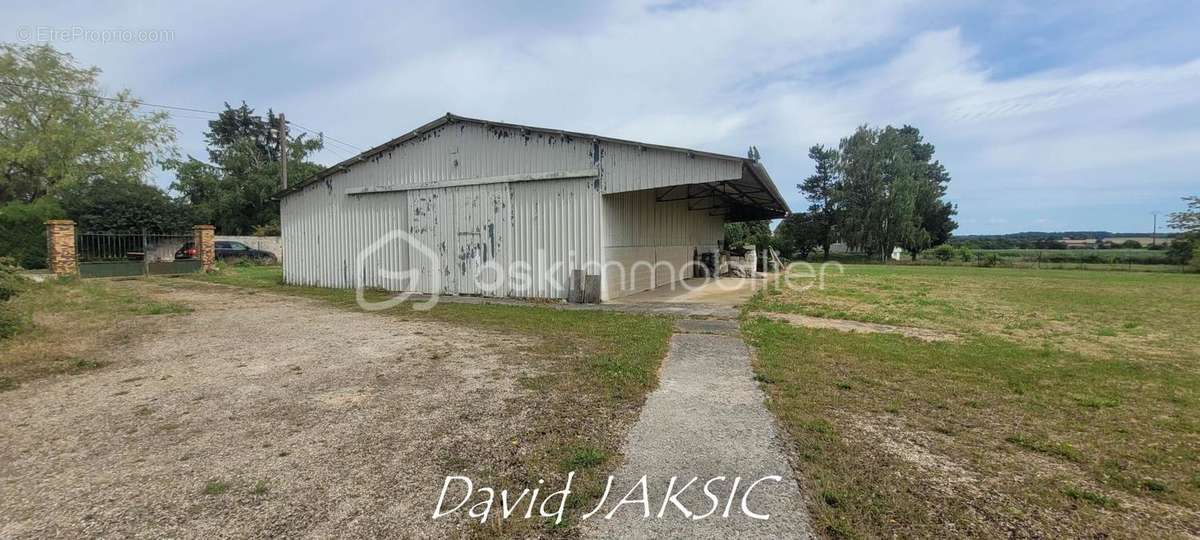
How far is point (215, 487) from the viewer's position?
2.67 meters

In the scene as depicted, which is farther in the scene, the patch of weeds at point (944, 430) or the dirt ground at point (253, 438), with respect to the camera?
the patch of weeds at point (944, 430)

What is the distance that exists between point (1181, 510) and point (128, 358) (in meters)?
8.98

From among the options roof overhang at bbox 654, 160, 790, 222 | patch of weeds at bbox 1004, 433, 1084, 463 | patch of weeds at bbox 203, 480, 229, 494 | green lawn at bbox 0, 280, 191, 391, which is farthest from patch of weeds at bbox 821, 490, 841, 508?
roof overhang at bbox 654, 160, 790, 222

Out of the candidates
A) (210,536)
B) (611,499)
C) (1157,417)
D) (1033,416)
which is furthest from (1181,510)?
(210,536)

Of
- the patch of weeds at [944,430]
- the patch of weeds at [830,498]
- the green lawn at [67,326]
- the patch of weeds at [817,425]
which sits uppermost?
the green lawn at [67,326]

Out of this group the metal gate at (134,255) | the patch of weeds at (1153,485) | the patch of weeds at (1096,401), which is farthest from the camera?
the metal gate at (134,255)

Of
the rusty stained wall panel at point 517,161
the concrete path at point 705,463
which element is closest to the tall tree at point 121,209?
the rusty stained wall panel at point 517,161

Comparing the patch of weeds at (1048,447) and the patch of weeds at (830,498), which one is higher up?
the patch of weeds at (830,498)

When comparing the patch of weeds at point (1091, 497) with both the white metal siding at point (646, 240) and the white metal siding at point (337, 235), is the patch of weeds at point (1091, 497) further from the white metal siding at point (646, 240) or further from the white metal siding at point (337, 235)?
the white metal siding at point (337, 235)

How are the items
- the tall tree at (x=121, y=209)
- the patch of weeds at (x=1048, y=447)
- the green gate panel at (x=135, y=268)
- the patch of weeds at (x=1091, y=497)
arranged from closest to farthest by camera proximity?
the patch of weeds at (x=1091, y=497), the patch of weeds at (x=1048, y=447), the green gate panel at (x=135, y=268), the tall tree at (x=121, y=209)

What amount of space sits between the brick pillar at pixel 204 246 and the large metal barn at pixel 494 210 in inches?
241

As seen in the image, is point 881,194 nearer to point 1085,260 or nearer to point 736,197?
point 1085,260

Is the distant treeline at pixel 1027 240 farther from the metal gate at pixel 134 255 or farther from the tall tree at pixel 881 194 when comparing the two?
the metal gate at pixel 134 255

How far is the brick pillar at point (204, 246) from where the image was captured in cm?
1805
